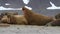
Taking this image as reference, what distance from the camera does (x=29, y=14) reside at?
74.6 inches

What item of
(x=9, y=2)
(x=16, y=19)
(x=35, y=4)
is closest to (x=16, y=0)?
(x=9, y=2)

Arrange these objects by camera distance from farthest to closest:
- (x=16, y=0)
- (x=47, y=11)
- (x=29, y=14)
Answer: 1. (x=16, y=0)
2. (x=47, y=11)
3. (x=29, y=14)

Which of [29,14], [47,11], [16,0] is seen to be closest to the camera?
[29,14]

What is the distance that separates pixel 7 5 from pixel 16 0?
23cm

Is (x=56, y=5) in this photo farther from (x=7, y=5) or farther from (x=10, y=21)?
(x=10, y=21)

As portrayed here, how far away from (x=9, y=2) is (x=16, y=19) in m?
2.16

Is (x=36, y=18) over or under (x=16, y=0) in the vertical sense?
under

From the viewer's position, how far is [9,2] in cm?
406

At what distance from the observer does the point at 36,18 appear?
193cm

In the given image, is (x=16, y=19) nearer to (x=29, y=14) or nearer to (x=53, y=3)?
(x=29, y=14)

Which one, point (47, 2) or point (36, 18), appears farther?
point (47, 2)

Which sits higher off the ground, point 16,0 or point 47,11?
point 16,0

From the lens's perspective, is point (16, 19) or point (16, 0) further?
point (16, 0)

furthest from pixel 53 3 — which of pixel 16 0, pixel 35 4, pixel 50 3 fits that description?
pixel 16 0
